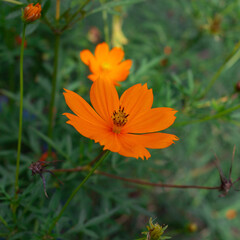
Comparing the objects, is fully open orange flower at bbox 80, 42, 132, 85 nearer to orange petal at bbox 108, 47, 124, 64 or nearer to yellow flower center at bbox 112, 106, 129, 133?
orange petal at bbox 108, 47, 124, 64

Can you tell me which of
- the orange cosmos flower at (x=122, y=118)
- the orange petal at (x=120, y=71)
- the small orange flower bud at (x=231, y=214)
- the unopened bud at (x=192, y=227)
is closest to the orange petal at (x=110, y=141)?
the orange cosmos flower at (x=122, y=118)

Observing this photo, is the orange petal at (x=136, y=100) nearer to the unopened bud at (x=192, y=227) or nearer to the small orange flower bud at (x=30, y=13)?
the small orange flower bud at (x=30, y=13)

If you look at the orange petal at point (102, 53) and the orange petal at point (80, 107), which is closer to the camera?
the orange petal at point (80, 107)

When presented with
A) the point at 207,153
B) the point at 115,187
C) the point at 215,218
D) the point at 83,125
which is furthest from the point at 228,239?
the point at 83,125

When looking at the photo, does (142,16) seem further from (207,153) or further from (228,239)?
(228,239)

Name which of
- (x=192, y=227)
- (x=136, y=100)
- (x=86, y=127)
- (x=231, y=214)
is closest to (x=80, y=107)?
(x=86, y=127)

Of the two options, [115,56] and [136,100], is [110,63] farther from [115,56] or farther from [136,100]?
[136,100]

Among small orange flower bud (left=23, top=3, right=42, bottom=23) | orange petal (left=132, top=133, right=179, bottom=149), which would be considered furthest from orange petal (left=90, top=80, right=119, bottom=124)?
small orange flower bud (left=23, top=3, right=42, bottom=23)
